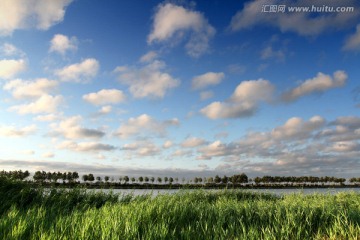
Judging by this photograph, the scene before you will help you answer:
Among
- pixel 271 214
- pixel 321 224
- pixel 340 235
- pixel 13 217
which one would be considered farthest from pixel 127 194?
pixel 340 235

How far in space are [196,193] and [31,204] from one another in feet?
36.4

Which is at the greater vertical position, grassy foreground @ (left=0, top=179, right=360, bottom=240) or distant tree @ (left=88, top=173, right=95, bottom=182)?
distant tree @ (left=88, top=173, right=95, bottom=182)

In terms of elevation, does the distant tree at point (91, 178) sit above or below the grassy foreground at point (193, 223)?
above

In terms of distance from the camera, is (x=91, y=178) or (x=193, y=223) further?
(x=91, y=178)

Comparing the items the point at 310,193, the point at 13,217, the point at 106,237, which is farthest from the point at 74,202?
the point at 310,193

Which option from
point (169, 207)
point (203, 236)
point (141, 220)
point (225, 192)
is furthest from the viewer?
point (225, 192)

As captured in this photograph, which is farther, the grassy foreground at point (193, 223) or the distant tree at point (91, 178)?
the distant tree at point (91, 178)

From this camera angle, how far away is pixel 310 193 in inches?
1061

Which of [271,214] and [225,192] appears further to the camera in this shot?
[225,192]

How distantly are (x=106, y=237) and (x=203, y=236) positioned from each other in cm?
301

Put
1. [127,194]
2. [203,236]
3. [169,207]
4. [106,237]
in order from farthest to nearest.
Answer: [127,194]
[169,207]
[203,236]
[106,237]

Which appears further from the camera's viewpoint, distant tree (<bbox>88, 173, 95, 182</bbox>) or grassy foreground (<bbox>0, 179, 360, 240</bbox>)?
distant tree (<bbox>88, 173, 95, 182</bbox>)

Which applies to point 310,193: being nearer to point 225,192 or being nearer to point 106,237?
point 225,192

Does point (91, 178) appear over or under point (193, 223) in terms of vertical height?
over
